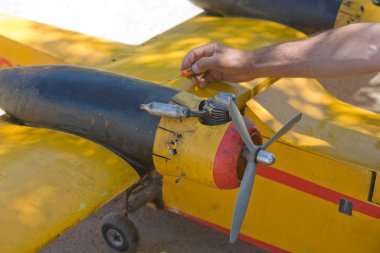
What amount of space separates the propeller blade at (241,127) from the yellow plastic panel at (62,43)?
1.93 metres

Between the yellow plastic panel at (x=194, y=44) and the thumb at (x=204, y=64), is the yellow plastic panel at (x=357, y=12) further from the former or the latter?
the thumb at (x=204, y=64)

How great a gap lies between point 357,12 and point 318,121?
1481mm

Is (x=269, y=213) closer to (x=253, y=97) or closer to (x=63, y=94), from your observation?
(x=253, y=97)

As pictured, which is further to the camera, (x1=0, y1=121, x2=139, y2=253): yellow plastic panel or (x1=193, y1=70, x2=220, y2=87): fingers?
(x1=193, y1=70, x2=220, y2=87): fingers

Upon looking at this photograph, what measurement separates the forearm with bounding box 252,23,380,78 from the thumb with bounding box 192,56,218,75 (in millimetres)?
254

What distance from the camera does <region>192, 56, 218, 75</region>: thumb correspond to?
A: 3.54 m

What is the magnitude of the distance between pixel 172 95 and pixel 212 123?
13.7 inches

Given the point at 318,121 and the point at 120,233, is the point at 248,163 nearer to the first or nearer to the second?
the point at 318,121

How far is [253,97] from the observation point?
3658 mm

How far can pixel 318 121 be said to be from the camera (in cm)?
354

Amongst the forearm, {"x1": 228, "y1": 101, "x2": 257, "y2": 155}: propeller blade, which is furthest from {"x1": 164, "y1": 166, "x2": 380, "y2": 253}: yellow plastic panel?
{"x1": 228, "y1": 101, "x2": 257, "y2": 155}: propeller blade

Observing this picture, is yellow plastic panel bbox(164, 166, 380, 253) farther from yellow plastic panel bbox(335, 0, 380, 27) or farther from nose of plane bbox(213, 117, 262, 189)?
yellow plastic panel bbox(335, 0, 380, 27)

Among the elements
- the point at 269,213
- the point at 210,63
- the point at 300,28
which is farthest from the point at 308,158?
the point at 300,28

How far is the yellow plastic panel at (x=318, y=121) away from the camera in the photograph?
3262 millimetres
